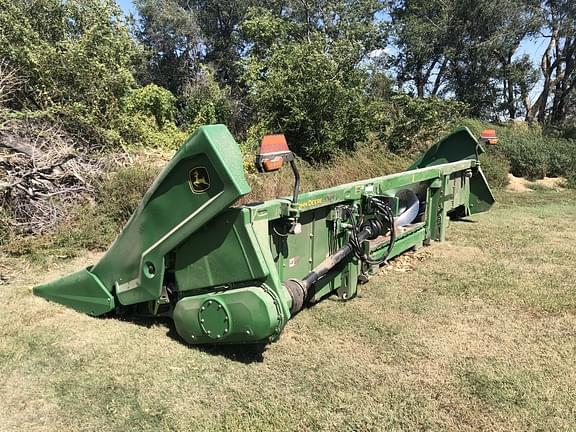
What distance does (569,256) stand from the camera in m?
5.71

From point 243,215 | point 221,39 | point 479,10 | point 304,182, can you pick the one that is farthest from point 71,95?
point 221,39

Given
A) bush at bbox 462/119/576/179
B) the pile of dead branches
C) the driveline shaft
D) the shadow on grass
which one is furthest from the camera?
bush at bbox 462/119/576/179

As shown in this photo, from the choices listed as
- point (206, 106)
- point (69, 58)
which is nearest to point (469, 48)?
point (206, 106)

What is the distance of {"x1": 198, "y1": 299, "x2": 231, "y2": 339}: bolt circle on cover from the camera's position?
Answer: 2.99 metres

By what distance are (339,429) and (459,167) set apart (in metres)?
4.72

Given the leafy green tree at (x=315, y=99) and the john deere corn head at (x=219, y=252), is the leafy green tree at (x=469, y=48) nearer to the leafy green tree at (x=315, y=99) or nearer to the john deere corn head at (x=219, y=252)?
the leafy green tree at (x=315, y=99)

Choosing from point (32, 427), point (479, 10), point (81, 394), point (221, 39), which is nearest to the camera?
point (32, 427)

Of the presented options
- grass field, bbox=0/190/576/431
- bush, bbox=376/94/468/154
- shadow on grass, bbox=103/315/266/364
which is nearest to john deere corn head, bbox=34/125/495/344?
shadow on grass, bbox=103/315/266/364

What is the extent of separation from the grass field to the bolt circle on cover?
0.70 ft

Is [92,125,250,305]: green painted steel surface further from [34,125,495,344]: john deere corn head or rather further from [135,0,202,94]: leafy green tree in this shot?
[135,0,202,94]: leafy green tree

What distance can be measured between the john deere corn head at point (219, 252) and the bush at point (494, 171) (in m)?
8.62

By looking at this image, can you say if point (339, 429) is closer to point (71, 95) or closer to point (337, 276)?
point (337, 276)

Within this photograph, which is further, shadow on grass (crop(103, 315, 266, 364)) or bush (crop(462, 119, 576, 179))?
bush (crop(462, 119, 576, 179))

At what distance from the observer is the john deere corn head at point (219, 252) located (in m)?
2.88
